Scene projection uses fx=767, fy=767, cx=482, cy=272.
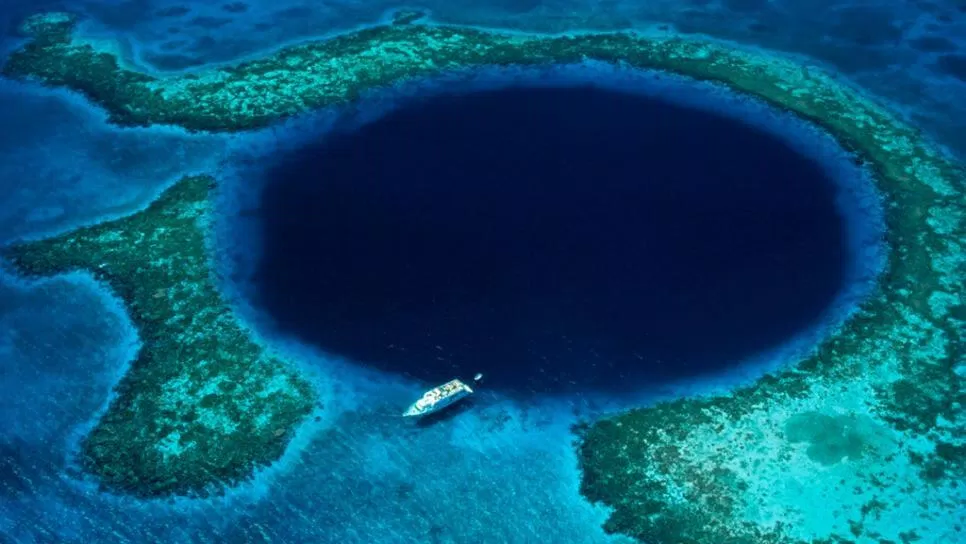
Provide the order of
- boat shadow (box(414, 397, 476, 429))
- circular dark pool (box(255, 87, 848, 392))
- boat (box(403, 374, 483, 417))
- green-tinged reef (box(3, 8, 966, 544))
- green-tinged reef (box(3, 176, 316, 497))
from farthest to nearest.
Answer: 1. circular dark pool (box(255, 87, 848, 392))
2. boat shadow (box(414, 397, 476, 429))
3. boat (box(403, 374, 483, 417))
4. green-tinged reef (box(3, 176, 316, 497))
5. green-tinged reef (box(3, 8, 966, 544))

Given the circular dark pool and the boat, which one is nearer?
the boat

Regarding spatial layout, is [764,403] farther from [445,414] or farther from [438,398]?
[438,398]

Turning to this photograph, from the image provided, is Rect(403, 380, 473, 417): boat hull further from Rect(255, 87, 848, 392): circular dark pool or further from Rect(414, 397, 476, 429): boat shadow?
Rect(255, 87, 848, 392): circular dark pool

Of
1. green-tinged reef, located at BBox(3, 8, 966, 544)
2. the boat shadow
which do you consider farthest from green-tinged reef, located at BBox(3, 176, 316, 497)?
the boat shadow

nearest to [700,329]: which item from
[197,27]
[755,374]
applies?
[755,374]

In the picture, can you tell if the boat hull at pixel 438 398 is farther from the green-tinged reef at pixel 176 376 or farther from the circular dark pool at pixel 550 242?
the green-tinged reef at pixel 176 376

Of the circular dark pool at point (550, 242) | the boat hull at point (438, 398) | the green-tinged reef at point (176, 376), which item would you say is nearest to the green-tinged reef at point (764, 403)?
the green-tinged reef at point (176, 376)

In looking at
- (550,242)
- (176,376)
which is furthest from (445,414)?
(550,242)
